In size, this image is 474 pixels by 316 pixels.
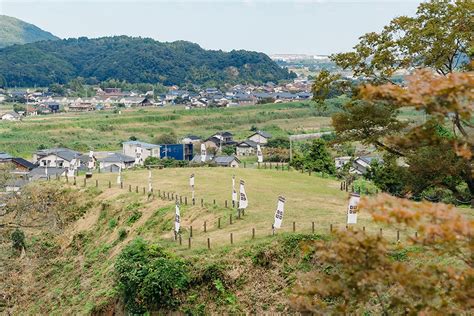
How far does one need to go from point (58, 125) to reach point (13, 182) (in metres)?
44.0

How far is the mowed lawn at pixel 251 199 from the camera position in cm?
1761

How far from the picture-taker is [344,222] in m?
17.6

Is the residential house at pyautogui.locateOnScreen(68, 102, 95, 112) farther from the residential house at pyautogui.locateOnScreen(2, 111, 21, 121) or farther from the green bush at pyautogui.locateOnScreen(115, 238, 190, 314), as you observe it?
the green bush at pyautogui.locateOnScreen(115, 238, 190, 314)

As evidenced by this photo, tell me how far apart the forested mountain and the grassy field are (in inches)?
2208

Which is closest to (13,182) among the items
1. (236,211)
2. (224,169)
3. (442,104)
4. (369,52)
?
(224,169)

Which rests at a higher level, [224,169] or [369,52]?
[369,52]

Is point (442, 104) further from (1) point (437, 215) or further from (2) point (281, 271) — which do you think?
(2) point (281, 271)

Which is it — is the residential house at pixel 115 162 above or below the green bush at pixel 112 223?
below

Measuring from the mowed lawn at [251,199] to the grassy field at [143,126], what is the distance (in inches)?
1345

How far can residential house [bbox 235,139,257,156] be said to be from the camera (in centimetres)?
5961

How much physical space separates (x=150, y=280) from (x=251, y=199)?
8101 millimetres

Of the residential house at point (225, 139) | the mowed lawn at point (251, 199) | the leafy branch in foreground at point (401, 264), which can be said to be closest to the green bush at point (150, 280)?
the mowed lawn at point (251, 199)

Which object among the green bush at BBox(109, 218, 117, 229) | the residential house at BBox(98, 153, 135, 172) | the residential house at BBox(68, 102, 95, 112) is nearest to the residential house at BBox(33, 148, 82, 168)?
the residential house at BBox(98, 153, 135, 172)

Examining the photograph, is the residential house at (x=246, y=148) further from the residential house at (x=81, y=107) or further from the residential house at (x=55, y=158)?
the residential house at (x=81, y=107)
